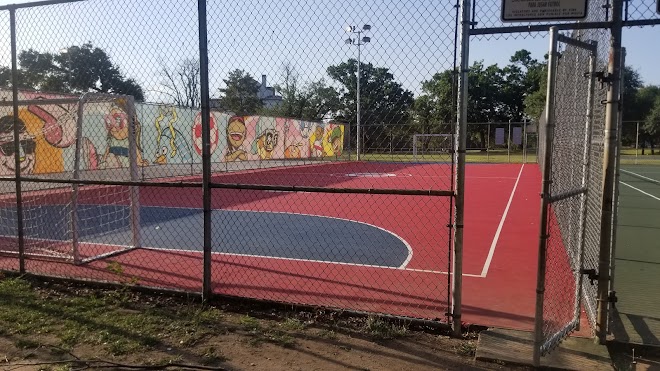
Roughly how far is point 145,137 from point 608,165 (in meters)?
21.4

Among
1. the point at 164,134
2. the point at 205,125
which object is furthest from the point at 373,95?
the point at 164,134

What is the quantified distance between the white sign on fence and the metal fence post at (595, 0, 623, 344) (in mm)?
308

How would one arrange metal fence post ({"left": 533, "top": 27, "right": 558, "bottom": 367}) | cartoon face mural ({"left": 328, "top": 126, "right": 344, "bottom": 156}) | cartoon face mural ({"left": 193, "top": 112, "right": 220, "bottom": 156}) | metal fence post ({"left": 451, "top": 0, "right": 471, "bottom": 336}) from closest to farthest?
1. metal fence post ({"left": 533, "top": 27, "right": 558, "bottom": 367})
2. metal fence post ({"left": 451, "top": 0, "right": 471, "bottom": 336})
3. cartoon face mural ({"left": 328, "top": 126, "right": 344, "bottom": 156})
4. cartoon face mural ({"left": 193, "top": 112, "right": 220, "bottom": 156})

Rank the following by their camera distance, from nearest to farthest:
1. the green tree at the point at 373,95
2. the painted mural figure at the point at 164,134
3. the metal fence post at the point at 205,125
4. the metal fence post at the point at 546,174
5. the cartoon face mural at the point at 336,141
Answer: the metal fence post at the point at 546,174 → the metal fence post at the point at 205,125 → the green tree at the point at 373,95 → the cartoon face mural at the point at 336,141 → the painted mural figure at the point at 164,134

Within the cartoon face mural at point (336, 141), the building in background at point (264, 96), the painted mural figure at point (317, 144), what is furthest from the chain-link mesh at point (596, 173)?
the painted mural figure at point (317, 144)

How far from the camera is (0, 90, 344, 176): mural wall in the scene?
1306cm

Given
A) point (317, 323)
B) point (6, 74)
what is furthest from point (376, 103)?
point (6, 74)

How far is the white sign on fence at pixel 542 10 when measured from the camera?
393 centimetres

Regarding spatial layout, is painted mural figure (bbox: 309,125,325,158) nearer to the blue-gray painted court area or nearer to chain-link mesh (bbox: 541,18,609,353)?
the blue-gray painted court area

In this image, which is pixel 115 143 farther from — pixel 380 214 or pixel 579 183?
pixel 579 183

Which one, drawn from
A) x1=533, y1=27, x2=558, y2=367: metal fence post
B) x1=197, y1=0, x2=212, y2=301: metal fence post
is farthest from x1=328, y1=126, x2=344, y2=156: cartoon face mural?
x1=533, y1=27, x2=558, y2=367: metal fence post

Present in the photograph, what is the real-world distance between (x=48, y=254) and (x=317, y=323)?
16.0 ft

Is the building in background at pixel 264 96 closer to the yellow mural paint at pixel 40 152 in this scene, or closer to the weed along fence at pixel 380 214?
the weed along fence at pixel 380 214

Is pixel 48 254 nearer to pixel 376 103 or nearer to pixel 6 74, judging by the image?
pixel 376 103
